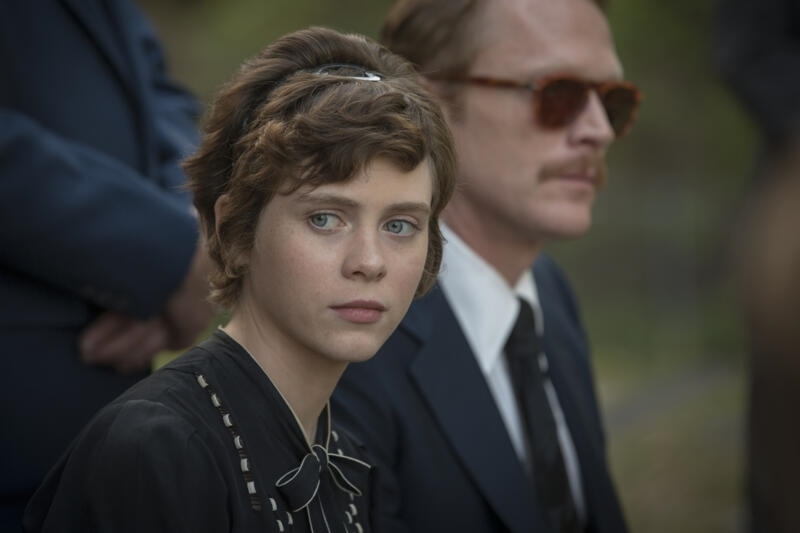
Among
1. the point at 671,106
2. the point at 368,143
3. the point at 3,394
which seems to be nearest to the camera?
the point at 368,143

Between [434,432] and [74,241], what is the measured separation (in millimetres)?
870

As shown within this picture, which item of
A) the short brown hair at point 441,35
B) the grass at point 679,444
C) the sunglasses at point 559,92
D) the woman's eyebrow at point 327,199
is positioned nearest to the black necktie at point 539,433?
the sunglasses at point 559,92

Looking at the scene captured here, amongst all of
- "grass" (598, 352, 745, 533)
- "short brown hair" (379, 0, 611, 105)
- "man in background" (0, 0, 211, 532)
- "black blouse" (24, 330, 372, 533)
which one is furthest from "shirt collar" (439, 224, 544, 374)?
"grass" (598, 352, 745, 533)

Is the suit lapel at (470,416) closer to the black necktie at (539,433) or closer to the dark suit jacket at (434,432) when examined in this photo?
the dark suit jacket at (434,432)

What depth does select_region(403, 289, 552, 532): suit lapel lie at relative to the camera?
257cm

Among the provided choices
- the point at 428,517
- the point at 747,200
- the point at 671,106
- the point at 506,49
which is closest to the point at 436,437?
the point at 428,517

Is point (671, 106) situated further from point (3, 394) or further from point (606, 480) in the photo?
point (3, 394)

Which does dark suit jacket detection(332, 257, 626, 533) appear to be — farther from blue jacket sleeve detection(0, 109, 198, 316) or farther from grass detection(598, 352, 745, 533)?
grass detection(598, 352, 745, 533)

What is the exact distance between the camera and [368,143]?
1.71 m

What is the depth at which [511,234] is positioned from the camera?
2.93 m

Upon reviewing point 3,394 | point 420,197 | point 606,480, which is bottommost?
point 606,480

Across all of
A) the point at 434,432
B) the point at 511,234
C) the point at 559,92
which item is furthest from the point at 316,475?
the point at 559,92

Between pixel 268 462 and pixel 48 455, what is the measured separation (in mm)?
773

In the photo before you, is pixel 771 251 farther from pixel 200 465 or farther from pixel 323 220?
pixel 200 465
